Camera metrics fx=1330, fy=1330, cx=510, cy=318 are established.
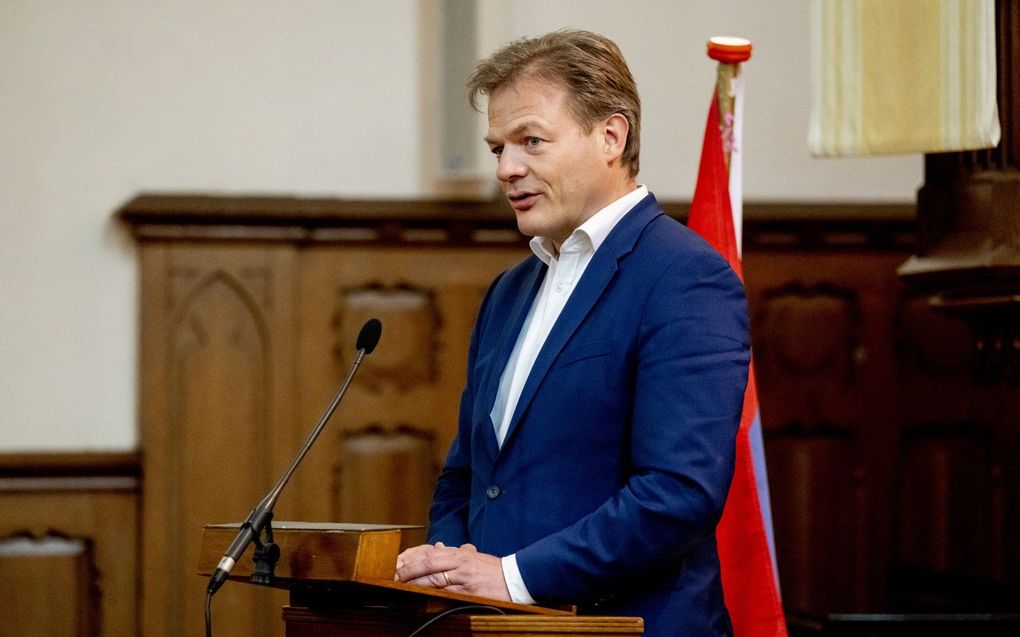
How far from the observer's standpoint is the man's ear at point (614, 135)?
2332 mm

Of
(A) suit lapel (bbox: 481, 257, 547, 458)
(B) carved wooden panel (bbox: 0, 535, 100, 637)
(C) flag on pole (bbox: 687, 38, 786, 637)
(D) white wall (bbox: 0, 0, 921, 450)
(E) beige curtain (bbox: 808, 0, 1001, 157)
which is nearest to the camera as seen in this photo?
(A) suit lapel (bbox: 481, 257, 547, 458)

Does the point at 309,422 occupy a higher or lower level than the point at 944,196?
lower

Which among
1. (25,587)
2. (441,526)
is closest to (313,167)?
(25,587)

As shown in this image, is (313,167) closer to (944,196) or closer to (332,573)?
(944,196)

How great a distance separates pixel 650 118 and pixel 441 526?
269cm

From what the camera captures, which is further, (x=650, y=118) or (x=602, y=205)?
(x=650, y=118)

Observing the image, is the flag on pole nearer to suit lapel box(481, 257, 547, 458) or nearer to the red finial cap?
the red finial cap

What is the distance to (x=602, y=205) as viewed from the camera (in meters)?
2.33

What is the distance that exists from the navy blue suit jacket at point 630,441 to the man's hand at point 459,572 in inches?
1.8

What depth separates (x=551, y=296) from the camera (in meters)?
2.35

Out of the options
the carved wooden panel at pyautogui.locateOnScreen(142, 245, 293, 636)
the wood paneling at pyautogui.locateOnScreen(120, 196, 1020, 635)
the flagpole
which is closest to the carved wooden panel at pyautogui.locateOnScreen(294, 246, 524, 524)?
the wood paneling at pyautogui.locateOnScreen(120, 196, 1020, 635)

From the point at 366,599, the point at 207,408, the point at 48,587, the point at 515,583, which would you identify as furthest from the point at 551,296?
the point at 48,587

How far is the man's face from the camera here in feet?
7.49

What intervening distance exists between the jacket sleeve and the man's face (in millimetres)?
238
